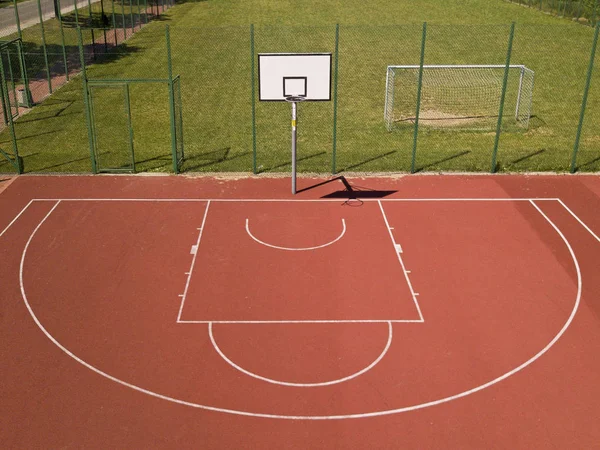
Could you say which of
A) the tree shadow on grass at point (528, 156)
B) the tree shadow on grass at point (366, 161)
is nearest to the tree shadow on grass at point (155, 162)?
the tree shadow on grass at point (366, 161)

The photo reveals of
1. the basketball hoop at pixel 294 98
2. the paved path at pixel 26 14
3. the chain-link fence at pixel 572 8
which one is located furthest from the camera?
the chain-link fence at pixel 572 8

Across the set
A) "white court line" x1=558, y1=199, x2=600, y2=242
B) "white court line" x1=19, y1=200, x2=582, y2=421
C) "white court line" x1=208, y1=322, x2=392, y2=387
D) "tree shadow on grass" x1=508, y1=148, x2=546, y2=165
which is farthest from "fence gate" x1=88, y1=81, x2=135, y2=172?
"white court line" x1=558, y1=199, x2=600, y2=242

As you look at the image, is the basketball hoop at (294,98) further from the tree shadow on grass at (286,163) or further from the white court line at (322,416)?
the white court line at (322,416)

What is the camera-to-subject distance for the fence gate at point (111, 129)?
18.2m

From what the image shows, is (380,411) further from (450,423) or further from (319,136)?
(319,136)

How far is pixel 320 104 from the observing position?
24094 mm

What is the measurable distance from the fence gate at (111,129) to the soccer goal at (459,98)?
805cm

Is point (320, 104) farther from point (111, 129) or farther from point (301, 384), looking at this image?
point (301, 384)

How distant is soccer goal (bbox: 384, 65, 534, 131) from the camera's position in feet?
73.1

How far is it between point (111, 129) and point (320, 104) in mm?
7115

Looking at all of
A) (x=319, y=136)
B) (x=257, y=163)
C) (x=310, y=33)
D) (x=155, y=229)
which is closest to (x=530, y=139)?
(x=319, y=136)

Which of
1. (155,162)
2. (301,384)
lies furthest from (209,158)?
(301,384)

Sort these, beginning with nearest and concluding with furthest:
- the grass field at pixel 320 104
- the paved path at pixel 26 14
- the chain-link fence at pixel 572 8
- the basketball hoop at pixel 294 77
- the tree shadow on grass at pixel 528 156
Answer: the basketball hoop at pixel 294 77
the tree shadow on grass at pixel 528 156
the grass field at pixel 320 104
the paved path at pixel 26 14
the chain-link fence at pixel 572 8

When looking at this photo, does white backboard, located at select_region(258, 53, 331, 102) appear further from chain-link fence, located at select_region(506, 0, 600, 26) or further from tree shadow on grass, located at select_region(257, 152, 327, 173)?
chain-link fence, located at select_region(506, 0, 600, 26)
